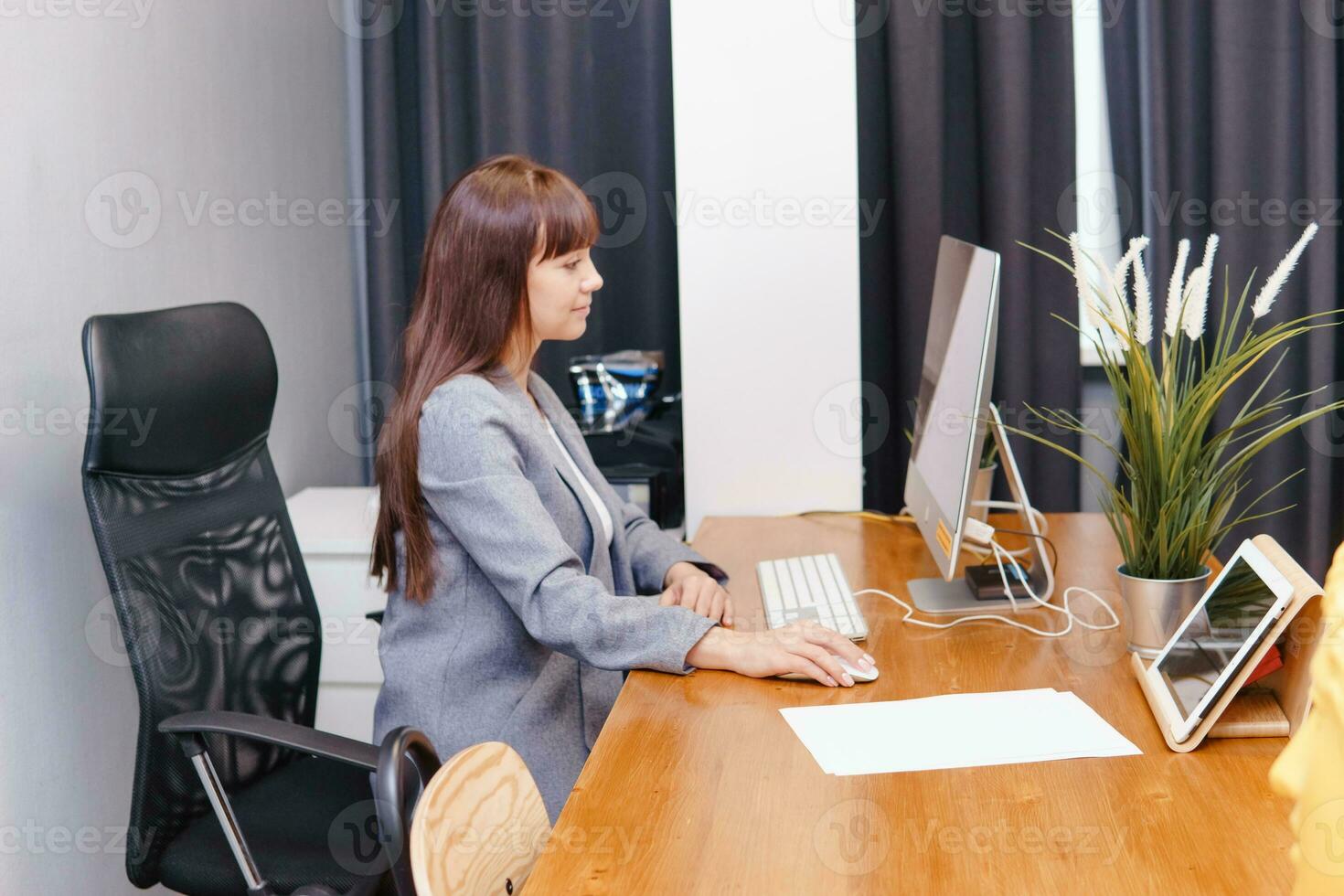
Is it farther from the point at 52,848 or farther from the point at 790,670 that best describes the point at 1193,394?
the point at 52,848

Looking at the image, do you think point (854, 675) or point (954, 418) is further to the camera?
point (954, 418)

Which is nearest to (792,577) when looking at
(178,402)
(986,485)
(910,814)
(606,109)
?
(986,485)

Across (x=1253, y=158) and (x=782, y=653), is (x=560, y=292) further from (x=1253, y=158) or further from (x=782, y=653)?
(x=1253, y=158)

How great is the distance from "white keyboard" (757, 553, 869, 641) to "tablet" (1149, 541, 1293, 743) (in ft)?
1.32

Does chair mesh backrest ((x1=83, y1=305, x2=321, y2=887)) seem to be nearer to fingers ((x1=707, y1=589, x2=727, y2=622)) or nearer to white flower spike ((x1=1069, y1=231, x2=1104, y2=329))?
fingers ((x1=707, y1=589, x2=727, y2=622))

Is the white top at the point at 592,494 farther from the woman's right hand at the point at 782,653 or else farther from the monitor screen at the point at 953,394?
the monitor screen at the point at 953,394

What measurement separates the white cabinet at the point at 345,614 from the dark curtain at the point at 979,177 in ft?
4.25

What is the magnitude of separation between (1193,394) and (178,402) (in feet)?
4.05

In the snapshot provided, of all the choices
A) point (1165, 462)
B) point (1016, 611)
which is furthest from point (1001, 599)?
point (1165, 462)

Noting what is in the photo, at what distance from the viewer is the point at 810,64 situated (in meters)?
2.28

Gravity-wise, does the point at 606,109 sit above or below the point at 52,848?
above

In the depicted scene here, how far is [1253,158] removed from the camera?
2662mm

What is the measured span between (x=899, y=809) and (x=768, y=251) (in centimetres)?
146

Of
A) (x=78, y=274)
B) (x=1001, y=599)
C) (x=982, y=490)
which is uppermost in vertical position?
(x=78, y=274)
